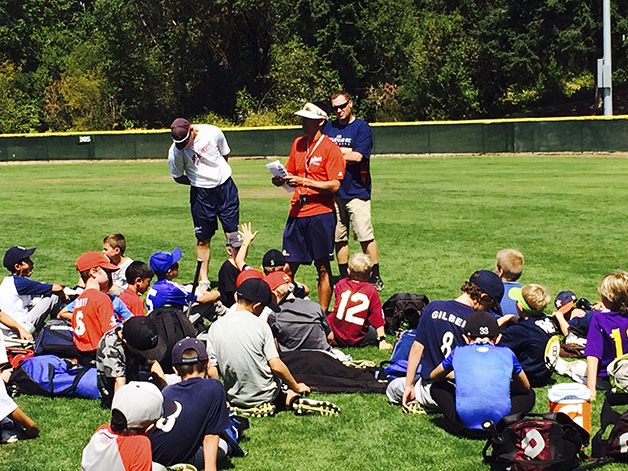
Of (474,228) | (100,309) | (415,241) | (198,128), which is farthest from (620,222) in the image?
(100,309)

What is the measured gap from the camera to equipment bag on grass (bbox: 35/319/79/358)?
7.76m

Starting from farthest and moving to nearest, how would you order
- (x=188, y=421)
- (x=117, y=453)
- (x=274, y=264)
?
(x=274, y=264) < (x=188, y=421) < (x=117, y=453)

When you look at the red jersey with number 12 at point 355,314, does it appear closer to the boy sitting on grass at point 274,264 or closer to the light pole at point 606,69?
the boy sitting on grass at point 274,264

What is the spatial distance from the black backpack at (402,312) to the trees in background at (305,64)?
45.8 metres

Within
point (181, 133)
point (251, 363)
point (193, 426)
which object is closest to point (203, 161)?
point (181, 133)

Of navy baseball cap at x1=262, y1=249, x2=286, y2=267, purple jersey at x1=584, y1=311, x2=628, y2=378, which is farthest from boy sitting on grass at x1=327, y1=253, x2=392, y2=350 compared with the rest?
purple jersey at x1=584, y1=311, x2=628, y2=378

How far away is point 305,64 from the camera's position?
57.7 metres

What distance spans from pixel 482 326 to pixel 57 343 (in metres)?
3.66

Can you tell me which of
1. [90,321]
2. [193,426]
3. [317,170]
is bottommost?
[193,426]

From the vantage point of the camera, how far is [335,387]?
742cm

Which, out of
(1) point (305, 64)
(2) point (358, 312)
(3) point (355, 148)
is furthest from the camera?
(1) point (305, 64)

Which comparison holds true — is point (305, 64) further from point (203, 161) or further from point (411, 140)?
point (203, 161)

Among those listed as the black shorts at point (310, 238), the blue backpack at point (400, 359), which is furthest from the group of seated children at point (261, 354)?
the black shorts at point (310, 238)

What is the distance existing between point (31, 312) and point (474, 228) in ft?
30.6
